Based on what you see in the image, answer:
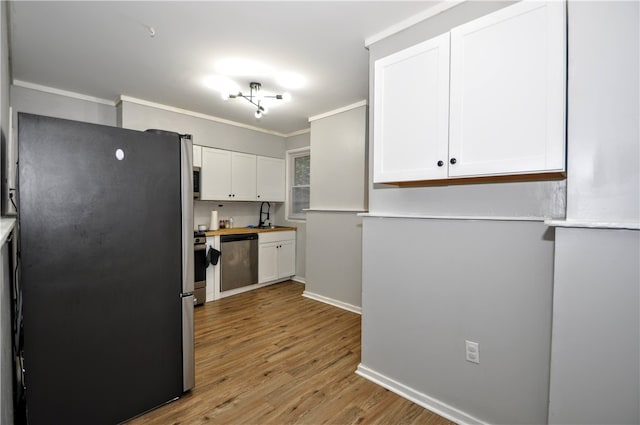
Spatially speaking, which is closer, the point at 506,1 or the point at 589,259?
the point at 589,259

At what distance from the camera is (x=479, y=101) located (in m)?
1.59

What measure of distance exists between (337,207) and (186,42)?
2.47m

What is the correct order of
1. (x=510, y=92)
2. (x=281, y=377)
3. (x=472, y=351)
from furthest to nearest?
(x=281, y=377) → (x=472, y=351) → (x=510, y=92)

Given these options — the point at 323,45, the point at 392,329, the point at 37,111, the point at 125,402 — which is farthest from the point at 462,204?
the point at 37,111

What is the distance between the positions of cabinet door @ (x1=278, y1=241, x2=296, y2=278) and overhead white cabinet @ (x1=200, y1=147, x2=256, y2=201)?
95 cm

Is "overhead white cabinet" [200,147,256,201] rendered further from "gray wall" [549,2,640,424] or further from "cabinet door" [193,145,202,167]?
"gray wall" [549,2,640,424]

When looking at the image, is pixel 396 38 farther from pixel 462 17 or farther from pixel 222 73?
pixel 222 73

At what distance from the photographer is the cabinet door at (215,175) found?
4.25m

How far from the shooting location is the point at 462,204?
72.9 inches

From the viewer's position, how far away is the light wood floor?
1854mm

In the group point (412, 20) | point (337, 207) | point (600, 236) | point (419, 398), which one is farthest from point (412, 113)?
point (337, 207)

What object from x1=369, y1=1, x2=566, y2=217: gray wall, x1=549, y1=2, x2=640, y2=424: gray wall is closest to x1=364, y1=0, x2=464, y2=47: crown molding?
x1=369, y1=1, x2=566, y2=217: gray wall

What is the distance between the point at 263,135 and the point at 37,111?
2.81 metres

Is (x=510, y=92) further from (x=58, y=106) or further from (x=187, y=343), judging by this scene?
(x=58, y=106)
